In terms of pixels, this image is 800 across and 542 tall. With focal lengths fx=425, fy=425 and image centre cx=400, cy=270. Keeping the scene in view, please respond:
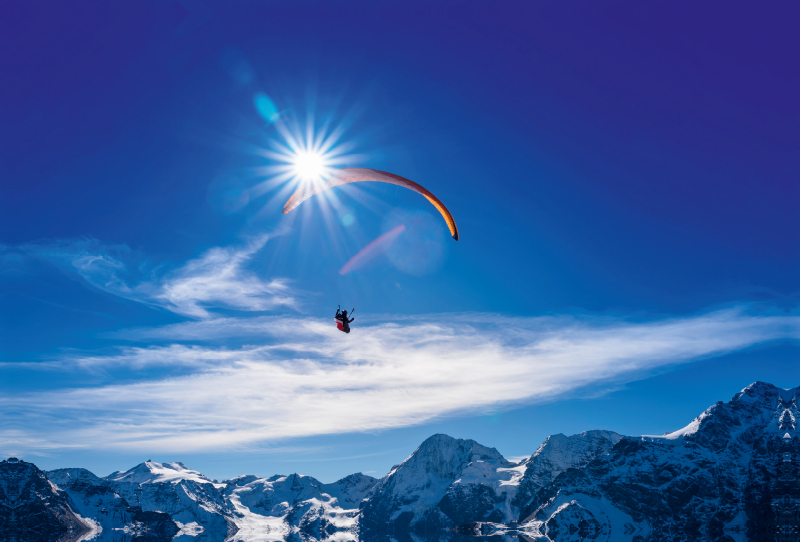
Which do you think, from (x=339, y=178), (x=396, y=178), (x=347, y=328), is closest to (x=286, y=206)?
(x=339, y=178)

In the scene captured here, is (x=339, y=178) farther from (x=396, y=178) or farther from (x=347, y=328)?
(x=347, y=328)

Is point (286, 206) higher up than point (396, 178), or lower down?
lower down

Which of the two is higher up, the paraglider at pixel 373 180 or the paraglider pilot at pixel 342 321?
the paraglider at pixel 373 180

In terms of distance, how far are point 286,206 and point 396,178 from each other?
26.9 ft

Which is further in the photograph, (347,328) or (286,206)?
(347,328)

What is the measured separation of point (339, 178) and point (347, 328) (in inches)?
493

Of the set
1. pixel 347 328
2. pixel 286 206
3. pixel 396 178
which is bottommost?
pixel 347 328

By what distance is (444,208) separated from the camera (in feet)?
105

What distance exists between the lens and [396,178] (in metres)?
31.0

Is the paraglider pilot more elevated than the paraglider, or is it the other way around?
the paraglider

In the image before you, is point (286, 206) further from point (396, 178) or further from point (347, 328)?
point (347, 328)

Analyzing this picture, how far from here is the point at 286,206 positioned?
100 ft

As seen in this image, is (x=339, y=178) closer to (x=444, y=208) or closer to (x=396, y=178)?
(x=396, y=178)

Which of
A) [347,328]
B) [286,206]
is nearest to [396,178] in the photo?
[286,206]
